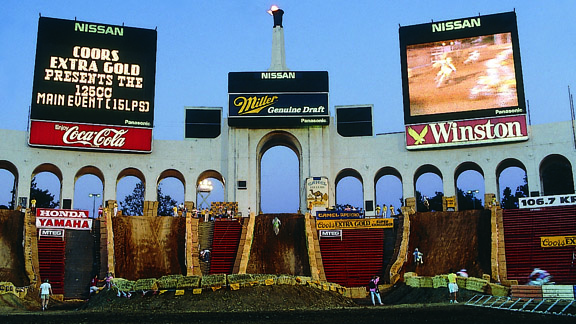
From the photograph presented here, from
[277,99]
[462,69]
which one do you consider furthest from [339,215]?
[462,69]

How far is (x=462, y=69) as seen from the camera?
5569cm

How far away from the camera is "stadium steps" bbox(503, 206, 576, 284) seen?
39.2 metres

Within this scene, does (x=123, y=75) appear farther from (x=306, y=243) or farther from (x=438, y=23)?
(x=438, y=23)

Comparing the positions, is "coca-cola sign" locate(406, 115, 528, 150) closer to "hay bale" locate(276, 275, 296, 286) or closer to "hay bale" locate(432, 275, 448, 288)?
"hay bale" locate(432, 275, 448, 288)

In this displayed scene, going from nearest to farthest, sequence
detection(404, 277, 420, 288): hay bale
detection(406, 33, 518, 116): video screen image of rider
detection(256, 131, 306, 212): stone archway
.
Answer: detection(404, 277, 420, 288): hay bale
detection(406, 33, 518, 116): video screen image of rider
detection(256, 131, 306, 212): stone archway

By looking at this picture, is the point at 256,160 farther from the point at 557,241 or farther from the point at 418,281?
the point at 557,241

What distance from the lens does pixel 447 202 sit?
50.1m

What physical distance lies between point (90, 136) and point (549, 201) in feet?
123

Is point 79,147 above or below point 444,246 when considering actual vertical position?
above

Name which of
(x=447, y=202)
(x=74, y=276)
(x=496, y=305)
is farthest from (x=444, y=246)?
(x=74, y=276)

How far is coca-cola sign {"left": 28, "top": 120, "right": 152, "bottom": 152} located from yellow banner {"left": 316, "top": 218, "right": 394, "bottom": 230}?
1882cm

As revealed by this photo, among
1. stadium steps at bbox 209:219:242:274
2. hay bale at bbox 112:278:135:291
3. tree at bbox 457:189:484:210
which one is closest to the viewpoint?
hay bale at bbox 112:278:135:291

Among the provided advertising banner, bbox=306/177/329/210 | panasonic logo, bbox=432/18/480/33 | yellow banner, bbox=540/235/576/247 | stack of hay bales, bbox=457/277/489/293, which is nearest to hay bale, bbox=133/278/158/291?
stack of hay bales, bbox=457/277/489/293

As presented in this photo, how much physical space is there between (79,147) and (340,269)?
1026 inches
